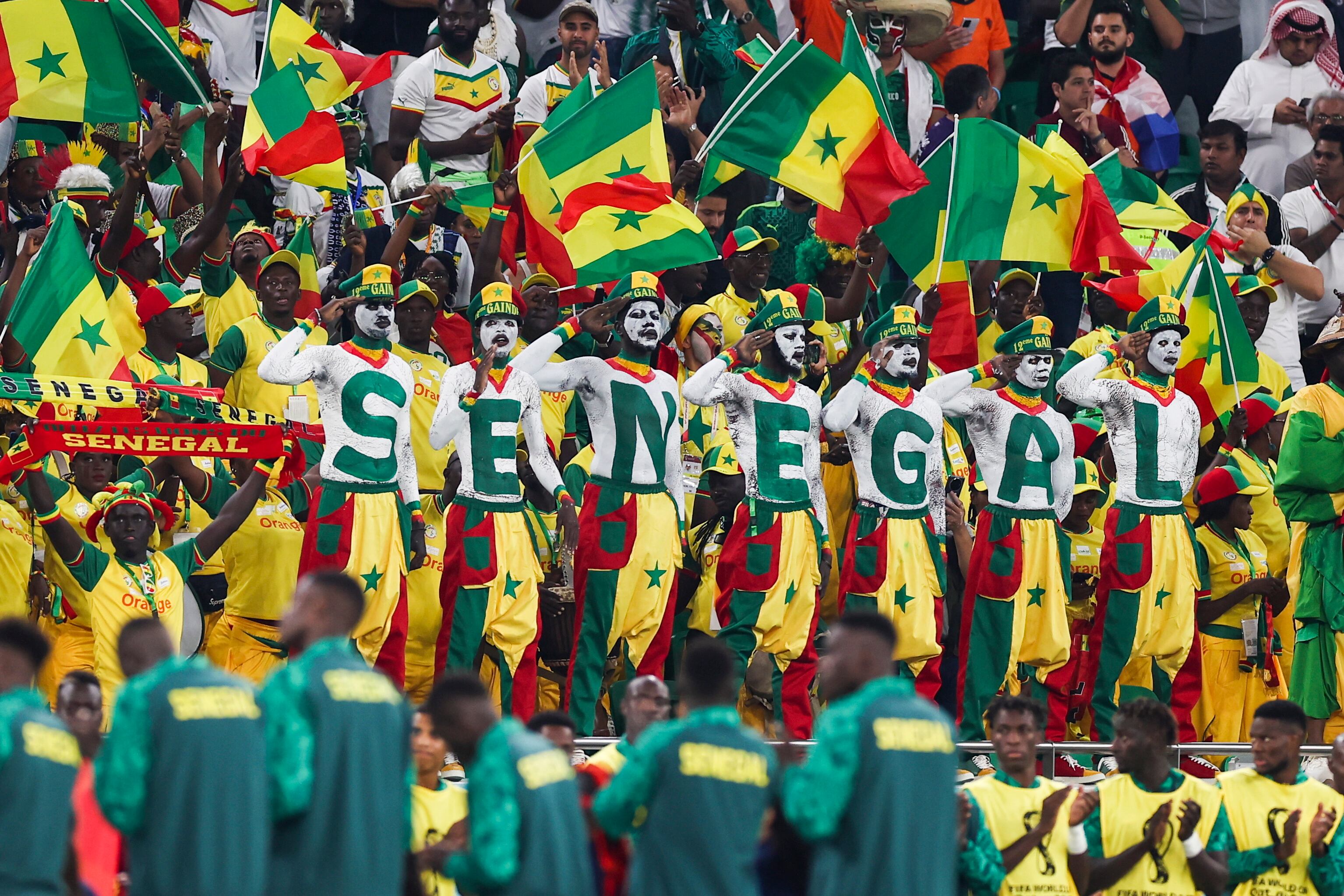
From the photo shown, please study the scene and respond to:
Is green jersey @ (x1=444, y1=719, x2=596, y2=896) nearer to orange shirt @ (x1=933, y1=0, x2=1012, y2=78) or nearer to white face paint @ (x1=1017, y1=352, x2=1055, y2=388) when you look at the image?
white face paint @ (x1=1017, y1=352, x2=1055, y2=388)

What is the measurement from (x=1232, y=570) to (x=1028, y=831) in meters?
4.93

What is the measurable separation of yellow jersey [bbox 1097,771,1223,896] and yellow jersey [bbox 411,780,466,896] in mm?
2706

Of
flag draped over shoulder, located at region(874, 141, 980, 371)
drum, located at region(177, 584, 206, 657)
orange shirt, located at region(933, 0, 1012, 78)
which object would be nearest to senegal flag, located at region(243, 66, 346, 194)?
drum, located at region(177, 584, 206, 657)

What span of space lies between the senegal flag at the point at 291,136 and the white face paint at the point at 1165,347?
511 cm

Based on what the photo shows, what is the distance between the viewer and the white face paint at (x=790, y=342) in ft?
40.3

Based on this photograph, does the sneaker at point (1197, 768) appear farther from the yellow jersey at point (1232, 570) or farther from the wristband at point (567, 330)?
the wristband at point (567, 330)

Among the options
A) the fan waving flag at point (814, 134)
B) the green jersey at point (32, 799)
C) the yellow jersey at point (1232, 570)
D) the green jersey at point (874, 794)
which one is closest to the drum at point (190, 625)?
the fan waving flag at point (814, 134)

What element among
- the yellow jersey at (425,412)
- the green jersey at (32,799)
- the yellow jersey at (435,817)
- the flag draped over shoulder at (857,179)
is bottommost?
the yellow jersey at (435,817)

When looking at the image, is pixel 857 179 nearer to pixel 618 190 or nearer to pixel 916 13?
pixel 618 190

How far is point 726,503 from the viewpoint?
12859 mm

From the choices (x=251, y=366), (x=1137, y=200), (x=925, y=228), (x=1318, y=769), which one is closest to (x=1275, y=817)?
(x=1318, y=769)

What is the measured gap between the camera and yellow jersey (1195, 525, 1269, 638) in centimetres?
1309

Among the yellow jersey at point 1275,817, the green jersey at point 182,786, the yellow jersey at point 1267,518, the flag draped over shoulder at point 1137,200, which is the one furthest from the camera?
the flag draped over shoulder at point 1137,200

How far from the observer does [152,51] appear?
1298 centimetres
